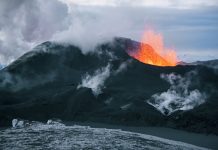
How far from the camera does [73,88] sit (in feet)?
537

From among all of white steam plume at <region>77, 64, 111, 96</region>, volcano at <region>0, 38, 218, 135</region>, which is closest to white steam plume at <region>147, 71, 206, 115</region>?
volcano at <region>0, 38, 218, 135</region>

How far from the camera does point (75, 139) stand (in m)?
115

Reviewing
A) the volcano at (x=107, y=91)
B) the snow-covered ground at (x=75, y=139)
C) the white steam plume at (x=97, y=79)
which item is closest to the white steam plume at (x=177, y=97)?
the volcano at (x=107, y=91)

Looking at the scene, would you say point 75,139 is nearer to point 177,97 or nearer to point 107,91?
point 107,91

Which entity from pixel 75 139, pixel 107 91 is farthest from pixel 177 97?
pixel 75 139

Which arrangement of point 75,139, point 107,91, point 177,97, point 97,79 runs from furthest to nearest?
point 97,79 < point 107,91 < point 177,97 < point 75,139

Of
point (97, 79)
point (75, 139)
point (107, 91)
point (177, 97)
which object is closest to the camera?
point (75, 139)

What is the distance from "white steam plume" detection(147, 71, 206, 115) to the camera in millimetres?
150962

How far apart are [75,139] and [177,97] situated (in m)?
54.0

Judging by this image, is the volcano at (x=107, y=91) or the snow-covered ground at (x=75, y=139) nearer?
the snow-covered ground at (x=75, y=139)

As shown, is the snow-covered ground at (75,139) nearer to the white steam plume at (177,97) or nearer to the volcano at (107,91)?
the volcano at (107,91)

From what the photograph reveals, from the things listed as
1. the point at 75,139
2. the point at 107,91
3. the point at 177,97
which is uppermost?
the point at 107,91

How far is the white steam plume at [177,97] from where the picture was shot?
495ft

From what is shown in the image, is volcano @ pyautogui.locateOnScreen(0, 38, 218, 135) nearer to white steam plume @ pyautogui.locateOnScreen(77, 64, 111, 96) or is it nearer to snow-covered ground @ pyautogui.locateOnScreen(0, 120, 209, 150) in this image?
white steam plume @ pyautogui.locateOnScreen(77, 64, 111, 96)
